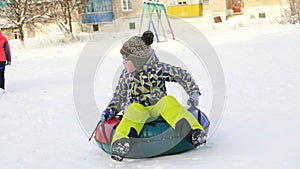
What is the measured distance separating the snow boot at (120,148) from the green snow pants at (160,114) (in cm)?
4

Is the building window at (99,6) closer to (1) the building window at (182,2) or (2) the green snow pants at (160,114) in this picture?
(1) the building window at (182,2)

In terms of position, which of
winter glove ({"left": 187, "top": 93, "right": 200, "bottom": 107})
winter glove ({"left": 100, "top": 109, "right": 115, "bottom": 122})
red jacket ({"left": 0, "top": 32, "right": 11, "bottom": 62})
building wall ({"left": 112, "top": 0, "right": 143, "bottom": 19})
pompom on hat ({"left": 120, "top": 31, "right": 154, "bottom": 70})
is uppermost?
building wall ({"left": 112, "top": 0, "right": 143, "bottom": 19})

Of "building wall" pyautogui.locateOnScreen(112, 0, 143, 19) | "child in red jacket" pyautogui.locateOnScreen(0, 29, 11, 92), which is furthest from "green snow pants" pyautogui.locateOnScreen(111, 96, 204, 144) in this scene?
"building wall" pyautogui.locateOnScreen(112, 0, 143, 19)

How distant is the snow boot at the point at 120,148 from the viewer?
142 inches

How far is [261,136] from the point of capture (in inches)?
164

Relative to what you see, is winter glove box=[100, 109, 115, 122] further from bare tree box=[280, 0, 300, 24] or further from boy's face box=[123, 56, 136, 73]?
bare tree box=[280, 0, 300, 24]

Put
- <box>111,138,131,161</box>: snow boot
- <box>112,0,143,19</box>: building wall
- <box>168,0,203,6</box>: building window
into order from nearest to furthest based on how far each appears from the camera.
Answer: <box>111,138,131,161</box>: snow boot
<box>168,0,203,6</box>: building window
<box>112,0,143,19</box>: building wall

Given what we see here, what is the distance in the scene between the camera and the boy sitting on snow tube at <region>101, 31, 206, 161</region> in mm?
3676

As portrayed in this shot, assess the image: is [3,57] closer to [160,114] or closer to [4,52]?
[4,52]

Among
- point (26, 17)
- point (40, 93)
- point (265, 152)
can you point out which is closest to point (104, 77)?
point (40, 93)

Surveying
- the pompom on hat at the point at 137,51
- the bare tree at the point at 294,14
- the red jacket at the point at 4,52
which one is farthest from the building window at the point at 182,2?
the pompom on hat at the point at 137,51

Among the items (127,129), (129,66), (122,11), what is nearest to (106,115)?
(127,129)

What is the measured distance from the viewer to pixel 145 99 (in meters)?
3.90

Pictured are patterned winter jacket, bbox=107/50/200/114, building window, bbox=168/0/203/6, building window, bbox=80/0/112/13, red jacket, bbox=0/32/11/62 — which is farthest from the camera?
building window, bbox=80/0/112/13
